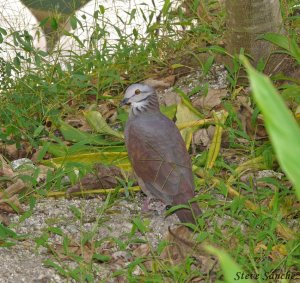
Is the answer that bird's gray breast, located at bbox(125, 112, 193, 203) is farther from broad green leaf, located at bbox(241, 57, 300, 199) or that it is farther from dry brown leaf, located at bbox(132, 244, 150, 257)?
broad green leaf, located at bbox(241, 57, 300, 199)

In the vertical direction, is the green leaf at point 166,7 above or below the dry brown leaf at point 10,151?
above

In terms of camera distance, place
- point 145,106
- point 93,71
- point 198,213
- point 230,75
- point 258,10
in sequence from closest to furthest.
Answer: point 198,213 → point 145,106 → point 258,10 → point 230,75 → point 93,71

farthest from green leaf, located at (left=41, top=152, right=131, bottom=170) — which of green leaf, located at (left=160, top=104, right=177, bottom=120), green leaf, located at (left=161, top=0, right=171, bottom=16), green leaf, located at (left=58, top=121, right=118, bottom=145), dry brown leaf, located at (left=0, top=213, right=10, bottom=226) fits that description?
green leaf, located at (left=161, top=0, right=171, bottom=16)

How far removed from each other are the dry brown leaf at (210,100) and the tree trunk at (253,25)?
0.93 feet

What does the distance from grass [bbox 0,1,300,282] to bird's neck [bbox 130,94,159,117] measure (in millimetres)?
257

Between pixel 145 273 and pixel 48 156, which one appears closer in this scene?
pixel 145 273

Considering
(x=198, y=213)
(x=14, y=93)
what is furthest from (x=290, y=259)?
(x=14, y=93)

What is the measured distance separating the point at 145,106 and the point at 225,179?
25.8 inches

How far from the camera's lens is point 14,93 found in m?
4.64

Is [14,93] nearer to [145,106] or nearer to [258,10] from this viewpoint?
[145,106]

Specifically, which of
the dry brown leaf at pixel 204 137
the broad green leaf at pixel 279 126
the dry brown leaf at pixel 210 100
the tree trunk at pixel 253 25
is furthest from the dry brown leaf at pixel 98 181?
the broad green leaf at pixel 279 126

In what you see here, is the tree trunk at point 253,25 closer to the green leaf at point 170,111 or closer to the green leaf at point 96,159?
the green leaf at point 170,111

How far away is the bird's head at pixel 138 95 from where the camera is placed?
4.17 meters

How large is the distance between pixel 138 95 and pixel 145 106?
0.43 ft
